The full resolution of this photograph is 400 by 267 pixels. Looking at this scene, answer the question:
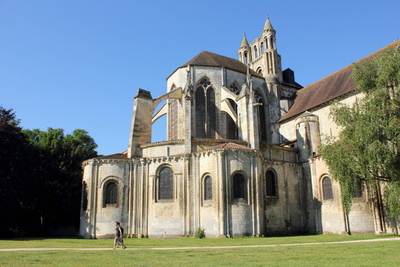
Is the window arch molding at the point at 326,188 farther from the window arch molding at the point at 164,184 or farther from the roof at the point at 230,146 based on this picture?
the window arch molding at the point at 164,184

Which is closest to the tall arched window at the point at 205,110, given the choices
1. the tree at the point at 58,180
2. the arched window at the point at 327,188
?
the arched window at the point at 327,188

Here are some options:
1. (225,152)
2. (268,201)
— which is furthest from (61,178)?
(268,201)

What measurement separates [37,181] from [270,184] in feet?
63.8

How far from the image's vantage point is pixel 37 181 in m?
29.3

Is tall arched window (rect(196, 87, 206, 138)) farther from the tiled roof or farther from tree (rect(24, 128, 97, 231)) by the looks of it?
tree (rect(24, 128, 97, 231))

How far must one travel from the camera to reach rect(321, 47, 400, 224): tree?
18688 millimetres

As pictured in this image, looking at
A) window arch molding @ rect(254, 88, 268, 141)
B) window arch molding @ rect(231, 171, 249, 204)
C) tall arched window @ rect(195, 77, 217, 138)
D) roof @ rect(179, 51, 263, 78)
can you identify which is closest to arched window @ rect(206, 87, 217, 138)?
tall arched window @ rect(195, 77, 217, 138)

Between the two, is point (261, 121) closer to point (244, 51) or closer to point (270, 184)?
point (270, 184)

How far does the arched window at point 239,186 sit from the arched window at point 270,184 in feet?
12.6

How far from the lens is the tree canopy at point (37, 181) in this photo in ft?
86.0

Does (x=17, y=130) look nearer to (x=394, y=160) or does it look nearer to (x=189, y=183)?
(x=189, y=183)

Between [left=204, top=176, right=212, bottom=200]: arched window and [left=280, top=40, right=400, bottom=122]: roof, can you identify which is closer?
[left=204, top=176, right=212, bottom=200]: arched window

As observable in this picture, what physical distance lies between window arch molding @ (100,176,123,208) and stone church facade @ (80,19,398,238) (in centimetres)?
7

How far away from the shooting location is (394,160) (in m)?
18.6
